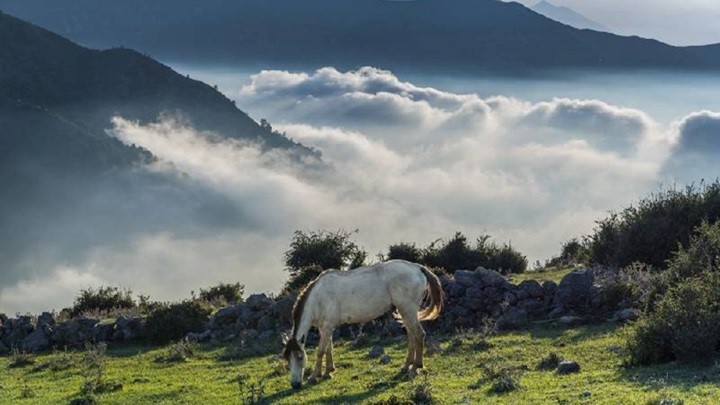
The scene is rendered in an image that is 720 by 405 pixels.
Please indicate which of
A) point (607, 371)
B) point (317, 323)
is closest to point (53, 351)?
point (317, 323)

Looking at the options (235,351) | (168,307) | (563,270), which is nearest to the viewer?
(235,351)

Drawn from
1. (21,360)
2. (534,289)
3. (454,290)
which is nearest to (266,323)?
(454,290)

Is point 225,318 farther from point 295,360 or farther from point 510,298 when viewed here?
point 295,360

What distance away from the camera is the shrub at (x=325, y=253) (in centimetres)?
3534

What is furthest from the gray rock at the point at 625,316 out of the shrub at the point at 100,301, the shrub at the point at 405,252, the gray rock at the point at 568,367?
the shrub at the point at 100,301

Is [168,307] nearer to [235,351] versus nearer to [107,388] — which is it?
[235,351]

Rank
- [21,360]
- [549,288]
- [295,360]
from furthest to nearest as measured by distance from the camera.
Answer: [21,360]
[549,288]
[295,360]

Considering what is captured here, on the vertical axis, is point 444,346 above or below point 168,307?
below

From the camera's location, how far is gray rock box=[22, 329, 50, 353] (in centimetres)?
2512

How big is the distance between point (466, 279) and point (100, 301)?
17395 mm

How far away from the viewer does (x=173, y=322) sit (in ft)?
82.4

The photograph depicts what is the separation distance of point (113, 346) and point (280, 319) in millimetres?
5224

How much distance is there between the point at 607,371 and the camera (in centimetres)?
1476

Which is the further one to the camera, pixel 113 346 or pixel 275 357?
pixel 113 346
